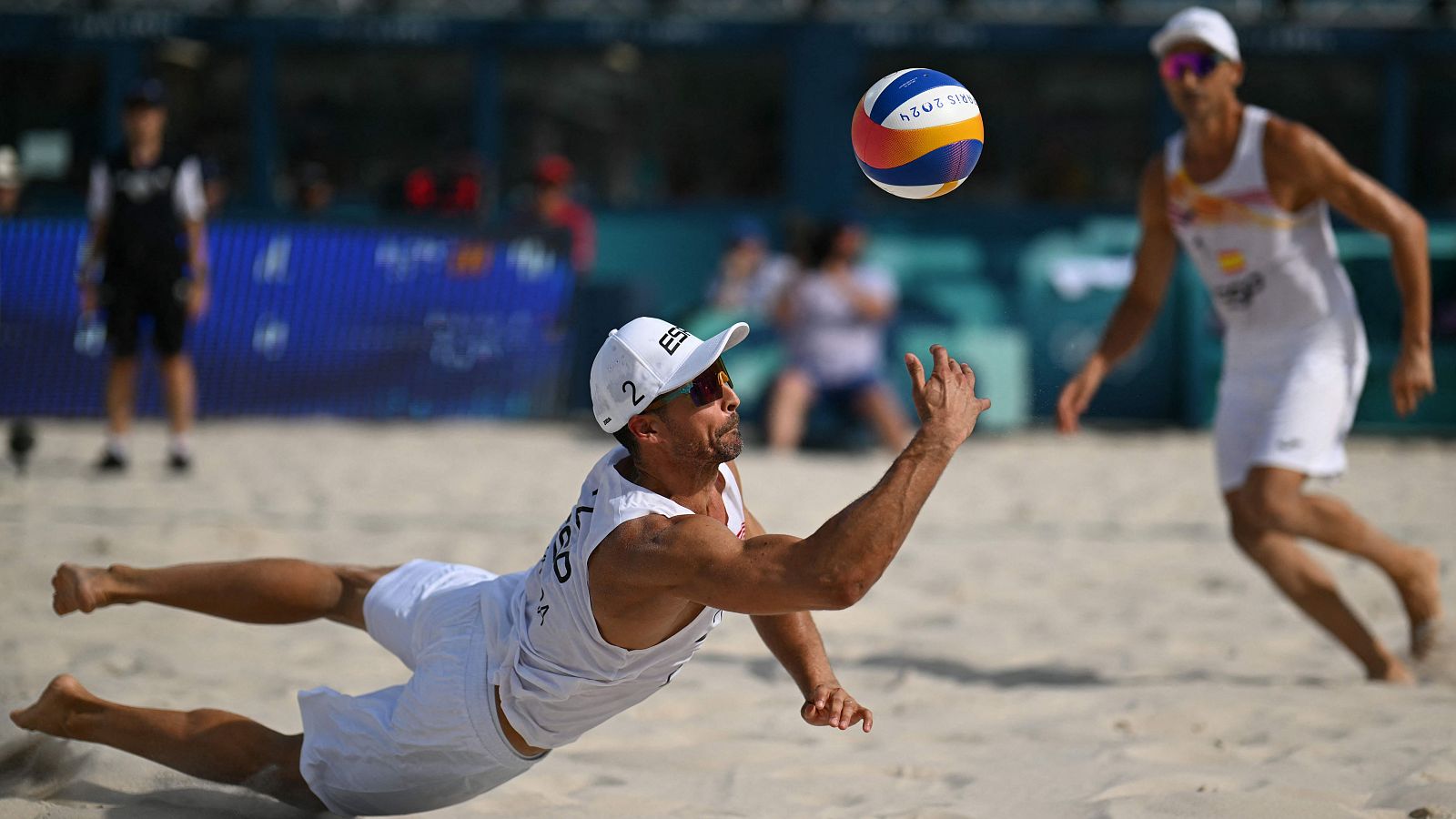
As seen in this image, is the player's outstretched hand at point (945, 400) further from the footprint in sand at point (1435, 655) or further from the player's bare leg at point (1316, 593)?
the footprint in sand at point (1435, 655)

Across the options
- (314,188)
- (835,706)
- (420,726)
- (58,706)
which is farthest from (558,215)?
(835,706)

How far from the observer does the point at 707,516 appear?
112 inches

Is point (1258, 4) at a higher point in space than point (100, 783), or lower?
higher

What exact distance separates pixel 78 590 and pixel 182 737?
0.40 m

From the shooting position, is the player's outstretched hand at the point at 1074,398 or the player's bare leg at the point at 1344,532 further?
the player's outstretched hand at the point at 1074,398

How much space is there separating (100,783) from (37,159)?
1085 centimetres

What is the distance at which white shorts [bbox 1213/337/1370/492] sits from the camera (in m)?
4.59

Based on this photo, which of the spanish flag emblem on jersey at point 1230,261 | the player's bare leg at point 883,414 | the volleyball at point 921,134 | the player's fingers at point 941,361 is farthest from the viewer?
the player's bare leg at point 883,414

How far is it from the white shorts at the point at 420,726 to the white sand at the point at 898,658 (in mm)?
290

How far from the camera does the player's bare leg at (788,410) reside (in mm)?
9953

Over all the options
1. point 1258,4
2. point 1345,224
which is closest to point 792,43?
point 1258,4

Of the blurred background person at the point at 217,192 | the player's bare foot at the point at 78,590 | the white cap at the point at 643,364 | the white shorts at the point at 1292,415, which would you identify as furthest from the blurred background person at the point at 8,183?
A: the white cap at the point at 643,364

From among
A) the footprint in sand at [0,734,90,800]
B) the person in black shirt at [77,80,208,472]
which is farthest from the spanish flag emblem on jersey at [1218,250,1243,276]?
the person in black shirt at [77,80,208,472]

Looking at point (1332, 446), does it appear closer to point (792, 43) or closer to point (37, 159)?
point (792, 43)
